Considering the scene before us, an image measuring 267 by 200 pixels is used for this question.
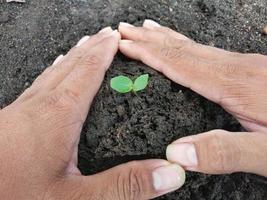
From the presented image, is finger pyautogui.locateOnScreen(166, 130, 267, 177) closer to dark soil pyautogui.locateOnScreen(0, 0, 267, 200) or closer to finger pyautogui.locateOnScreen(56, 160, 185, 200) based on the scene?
finger pyautogui.locateOnScreen(56, 160, 185, 200)

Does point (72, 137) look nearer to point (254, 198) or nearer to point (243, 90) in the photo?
point (243, 90)

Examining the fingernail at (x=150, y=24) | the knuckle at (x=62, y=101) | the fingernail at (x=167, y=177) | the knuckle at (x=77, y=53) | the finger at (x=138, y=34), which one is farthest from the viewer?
the fingernail at (x=150, y=24)

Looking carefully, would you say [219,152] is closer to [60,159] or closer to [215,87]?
[215,87]

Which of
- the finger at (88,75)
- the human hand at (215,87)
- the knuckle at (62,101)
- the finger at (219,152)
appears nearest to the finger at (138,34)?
the human hand at (215,87)

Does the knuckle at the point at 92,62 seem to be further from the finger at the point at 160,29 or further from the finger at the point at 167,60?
the finger at the point at 160,29

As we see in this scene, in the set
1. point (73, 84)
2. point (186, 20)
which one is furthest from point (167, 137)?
point (186, 20)

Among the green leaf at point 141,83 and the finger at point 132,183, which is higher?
the green leaf at point 141,83
